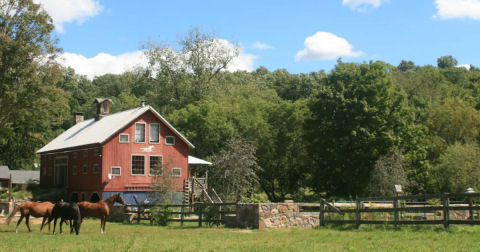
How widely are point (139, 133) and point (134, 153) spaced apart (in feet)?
4.98

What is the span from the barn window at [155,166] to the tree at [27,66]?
9.51 m

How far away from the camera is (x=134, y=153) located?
3428cm

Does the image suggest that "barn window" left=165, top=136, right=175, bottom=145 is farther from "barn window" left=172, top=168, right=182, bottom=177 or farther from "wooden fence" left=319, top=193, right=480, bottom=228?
"wooden fence" left=319, top=193, right=480, bottom=228

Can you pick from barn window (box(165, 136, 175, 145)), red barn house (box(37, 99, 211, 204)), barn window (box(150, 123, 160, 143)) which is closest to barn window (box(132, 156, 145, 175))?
red barn house (box(37, 99, 211, 204))

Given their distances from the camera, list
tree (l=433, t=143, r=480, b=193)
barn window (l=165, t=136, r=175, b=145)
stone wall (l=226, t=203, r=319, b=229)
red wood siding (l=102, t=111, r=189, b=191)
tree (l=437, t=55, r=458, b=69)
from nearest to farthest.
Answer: stone wall (l=226, t=203, r=319, b=229), red wood siding (l=102, t=111, r=189, b=191), barn window (l=165, t=136, r=175, b=145), tree (l=433, t=143, r=480, b=193), tree (l=437, t=55, r=458, b=69)

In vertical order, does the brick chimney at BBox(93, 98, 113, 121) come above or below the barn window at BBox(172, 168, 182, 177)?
above

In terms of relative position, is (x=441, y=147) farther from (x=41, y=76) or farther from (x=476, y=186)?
(x=41, y=76)

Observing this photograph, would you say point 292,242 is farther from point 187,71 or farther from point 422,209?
point 187,71

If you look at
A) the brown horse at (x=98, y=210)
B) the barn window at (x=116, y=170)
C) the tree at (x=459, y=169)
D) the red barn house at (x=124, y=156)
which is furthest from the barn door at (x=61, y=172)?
the tree at (x=459, y=169)

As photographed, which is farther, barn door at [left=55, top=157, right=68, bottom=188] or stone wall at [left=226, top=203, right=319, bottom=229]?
barn door at [left=55, top=157, right=68, bottom=188]

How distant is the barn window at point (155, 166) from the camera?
31844mm

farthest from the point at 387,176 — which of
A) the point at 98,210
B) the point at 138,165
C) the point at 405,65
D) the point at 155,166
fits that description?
the point at 405,65

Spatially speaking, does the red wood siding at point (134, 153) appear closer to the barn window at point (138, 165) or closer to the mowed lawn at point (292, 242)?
the barn window at point (138, 165)

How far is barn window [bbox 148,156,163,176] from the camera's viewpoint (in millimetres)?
31844
